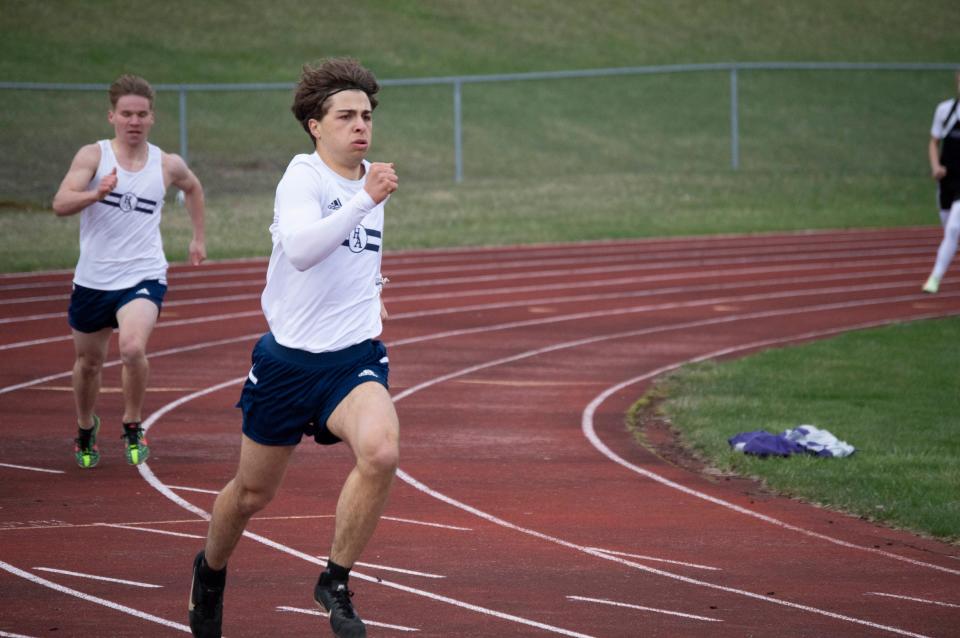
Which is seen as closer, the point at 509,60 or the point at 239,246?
the point at 239,246

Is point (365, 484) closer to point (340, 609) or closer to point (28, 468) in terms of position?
point (340, 609)

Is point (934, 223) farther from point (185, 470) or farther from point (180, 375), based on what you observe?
point (185, 470)

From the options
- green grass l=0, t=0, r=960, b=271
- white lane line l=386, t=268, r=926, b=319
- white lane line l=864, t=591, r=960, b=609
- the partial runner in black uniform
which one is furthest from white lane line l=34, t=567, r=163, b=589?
green grass l=0, t=0, r=960, b=271

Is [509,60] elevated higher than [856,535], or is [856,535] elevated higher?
[509,60]

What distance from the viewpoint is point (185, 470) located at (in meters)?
8.37

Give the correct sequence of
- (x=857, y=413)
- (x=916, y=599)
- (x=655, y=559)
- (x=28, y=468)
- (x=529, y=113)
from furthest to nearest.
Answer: (x=529, y=113), (x=857, y=413), (x=28, y=468), (x=655, y=559), (x=916, y=599)

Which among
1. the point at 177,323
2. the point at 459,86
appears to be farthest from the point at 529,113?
the point at 177,323

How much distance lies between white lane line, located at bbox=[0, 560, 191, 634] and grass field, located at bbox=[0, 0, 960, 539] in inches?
140

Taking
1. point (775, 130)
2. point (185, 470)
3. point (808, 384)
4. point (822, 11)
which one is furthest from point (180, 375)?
point (822, 11)

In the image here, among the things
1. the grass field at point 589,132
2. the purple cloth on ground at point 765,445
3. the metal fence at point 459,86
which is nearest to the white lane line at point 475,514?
the grass field at point 589,132

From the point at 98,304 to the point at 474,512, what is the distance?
96.6 inches

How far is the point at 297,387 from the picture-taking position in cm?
514

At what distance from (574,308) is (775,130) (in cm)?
2430

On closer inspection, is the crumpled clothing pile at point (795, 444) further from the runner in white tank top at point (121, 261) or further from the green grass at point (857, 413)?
the runner in white tank top at point (121, 261)
